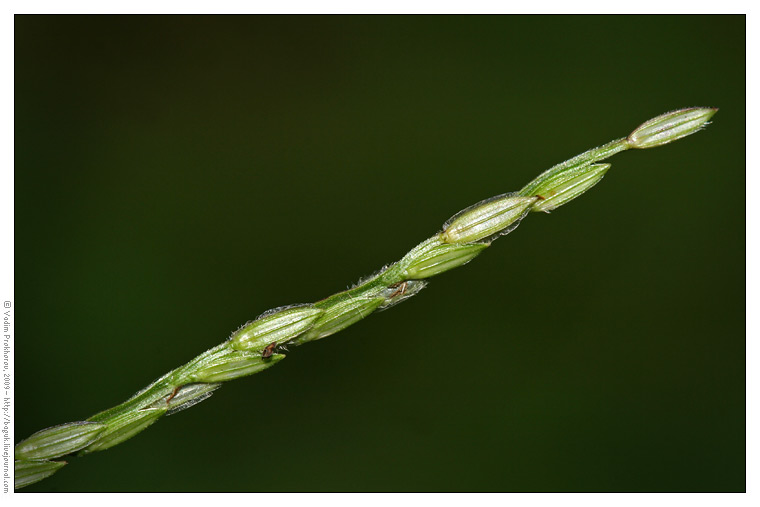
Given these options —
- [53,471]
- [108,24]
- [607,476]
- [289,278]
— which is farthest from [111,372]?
[607,476]

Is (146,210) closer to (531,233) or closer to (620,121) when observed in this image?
(531,233)

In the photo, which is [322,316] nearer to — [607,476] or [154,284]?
[154,284]

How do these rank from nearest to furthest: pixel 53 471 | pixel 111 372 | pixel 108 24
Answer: pixel 53 471, pixel 111 372, pixel 108 24

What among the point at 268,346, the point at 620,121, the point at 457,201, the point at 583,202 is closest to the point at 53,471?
the point at 268,346

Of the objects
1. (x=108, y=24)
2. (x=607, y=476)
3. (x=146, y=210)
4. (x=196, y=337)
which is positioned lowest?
(x=607, y=476)

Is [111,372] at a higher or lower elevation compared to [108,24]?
lower

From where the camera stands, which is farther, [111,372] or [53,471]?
[111,372]

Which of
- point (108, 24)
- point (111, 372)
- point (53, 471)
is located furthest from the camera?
point (108, 24)
